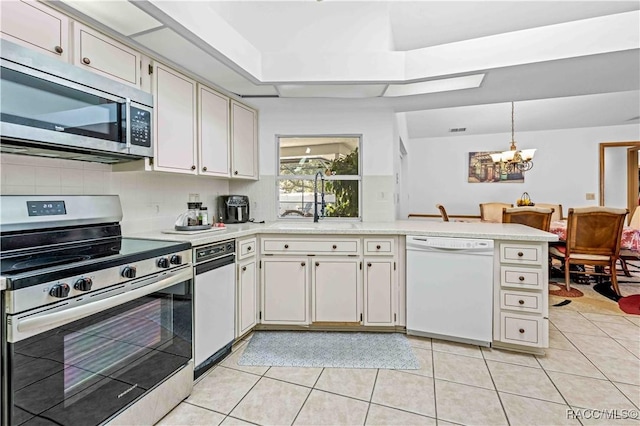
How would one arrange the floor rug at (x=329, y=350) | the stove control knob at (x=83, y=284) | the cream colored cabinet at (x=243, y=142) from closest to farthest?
the stove control knob at (x=83, y=284)
the floor rug at (x=329, y=350)
the cream colored cabinet at (x=243, y=142)

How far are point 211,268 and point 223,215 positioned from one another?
112 centimetres

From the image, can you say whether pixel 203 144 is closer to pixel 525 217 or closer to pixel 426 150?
pixel 525 217

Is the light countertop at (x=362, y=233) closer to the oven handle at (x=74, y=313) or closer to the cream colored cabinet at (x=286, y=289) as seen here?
the cream colored cabinet at (x=286, y=289)

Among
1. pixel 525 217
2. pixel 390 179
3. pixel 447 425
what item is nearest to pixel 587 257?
pixel 525 217

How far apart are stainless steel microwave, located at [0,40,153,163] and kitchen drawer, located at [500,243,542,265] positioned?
2502mm

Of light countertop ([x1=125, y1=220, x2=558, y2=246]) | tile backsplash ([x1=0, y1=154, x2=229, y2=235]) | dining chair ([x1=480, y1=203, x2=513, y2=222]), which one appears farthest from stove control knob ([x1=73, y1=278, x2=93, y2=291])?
dining chair ([x1=480, y1=203, x2=513, y2=222])

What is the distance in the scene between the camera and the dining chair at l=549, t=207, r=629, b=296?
342 centimetres

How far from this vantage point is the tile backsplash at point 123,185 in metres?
1.59

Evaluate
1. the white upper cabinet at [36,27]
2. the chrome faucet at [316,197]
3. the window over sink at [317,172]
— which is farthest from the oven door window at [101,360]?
the window over sink at [317,172]

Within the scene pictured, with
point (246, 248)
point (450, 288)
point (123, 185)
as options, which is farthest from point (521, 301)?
point (123, 185)

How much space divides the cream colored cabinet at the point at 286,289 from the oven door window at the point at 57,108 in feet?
4.68

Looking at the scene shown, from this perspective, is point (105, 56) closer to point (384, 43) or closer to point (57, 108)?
point (57, 108)

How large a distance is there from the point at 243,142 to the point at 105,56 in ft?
4.52

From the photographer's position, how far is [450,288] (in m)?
2.38
